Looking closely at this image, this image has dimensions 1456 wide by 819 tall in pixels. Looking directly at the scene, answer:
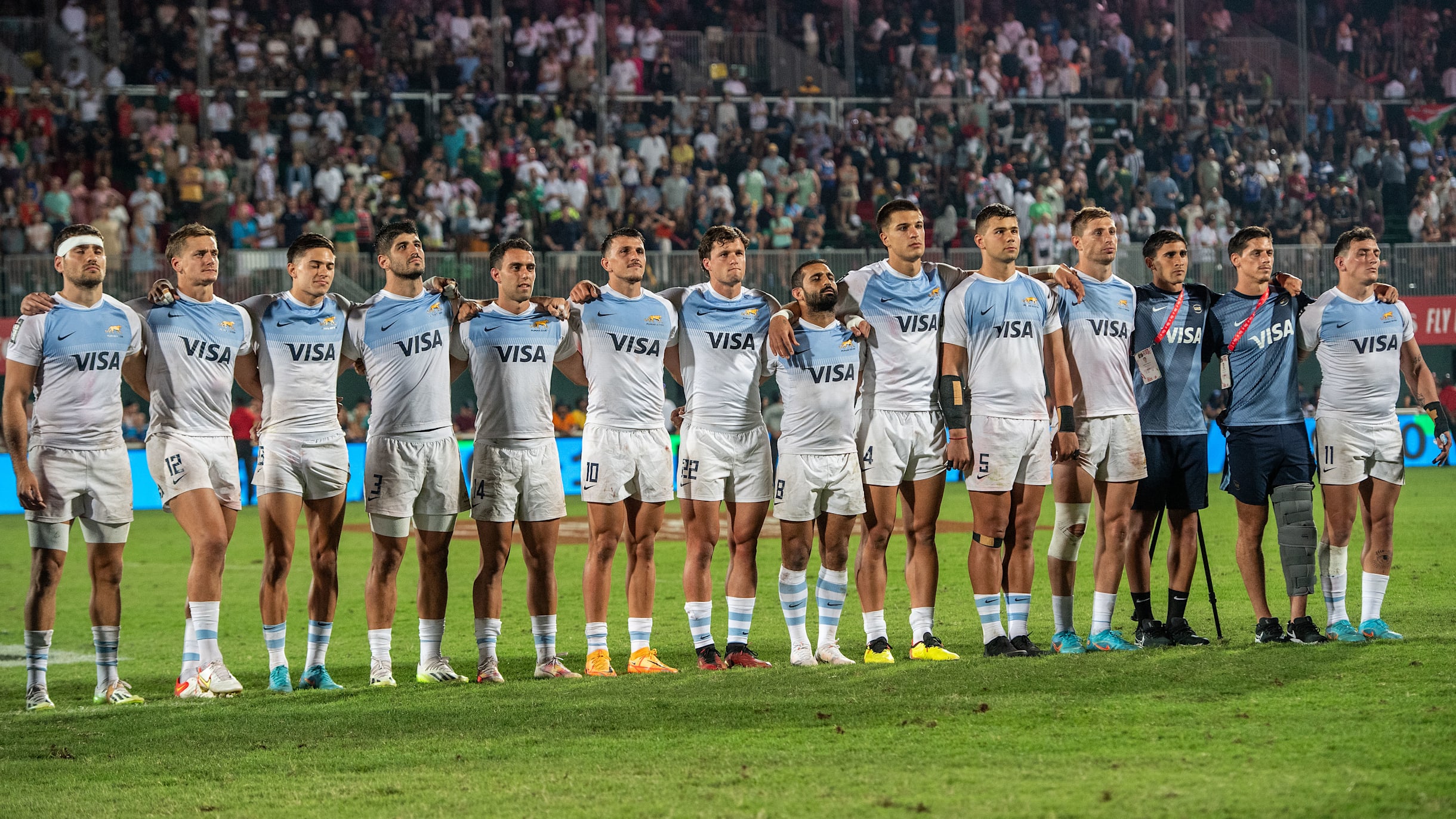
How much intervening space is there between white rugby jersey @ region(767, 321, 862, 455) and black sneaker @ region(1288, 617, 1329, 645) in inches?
109

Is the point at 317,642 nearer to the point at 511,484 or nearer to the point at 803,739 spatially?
the point at 511,484

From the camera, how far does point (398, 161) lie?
27109mm

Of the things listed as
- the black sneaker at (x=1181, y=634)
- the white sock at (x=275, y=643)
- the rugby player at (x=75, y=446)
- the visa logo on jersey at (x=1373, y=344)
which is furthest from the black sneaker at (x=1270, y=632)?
the rugby player at (x=75, y=446)

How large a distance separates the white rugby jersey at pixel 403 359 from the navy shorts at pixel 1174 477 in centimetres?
410

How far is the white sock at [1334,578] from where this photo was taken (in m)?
8.89

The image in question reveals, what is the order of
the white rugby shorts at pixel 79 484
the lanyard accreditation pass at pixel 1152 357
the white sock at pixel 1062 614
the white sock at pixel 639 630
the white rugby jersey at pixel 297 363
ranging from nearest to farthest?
the white rugby shorts at pixel 79 484, the white rugby jersey at pixel 297 363, the white sock at pixel 639 630, the white sock at pixel 1062 614, the lanyard accreditation pass at pixel 1152 357

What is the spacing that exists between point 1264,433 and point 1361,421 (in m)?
0.59

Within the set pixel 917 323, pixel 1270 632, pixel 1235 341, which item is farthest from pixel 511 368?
pixel 1270 632

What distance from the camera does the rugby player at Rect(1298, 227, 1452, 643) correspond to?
8.91 meters

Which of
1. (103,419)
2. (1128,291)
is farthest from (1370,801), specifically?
(103,419)

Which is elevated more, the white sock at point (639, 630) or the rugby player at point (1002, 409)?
the rugby player at point (1002, 409)

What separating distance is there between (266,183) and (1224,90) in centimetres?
2083

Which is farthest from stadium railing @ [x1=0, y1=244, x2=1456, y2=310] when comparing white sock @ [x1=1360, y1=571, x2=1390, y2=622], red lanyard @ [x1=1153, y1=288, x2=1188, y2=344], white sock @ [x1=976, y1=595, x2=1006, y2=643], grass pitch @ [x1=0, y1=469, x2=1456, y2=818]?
grass pitch @ [x1=0, y1=469, x2=1456, y2=818]

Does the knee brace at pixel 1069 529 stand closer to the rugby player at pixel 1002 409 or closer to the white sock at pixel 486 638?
the rugby player at pixel 1002 409
